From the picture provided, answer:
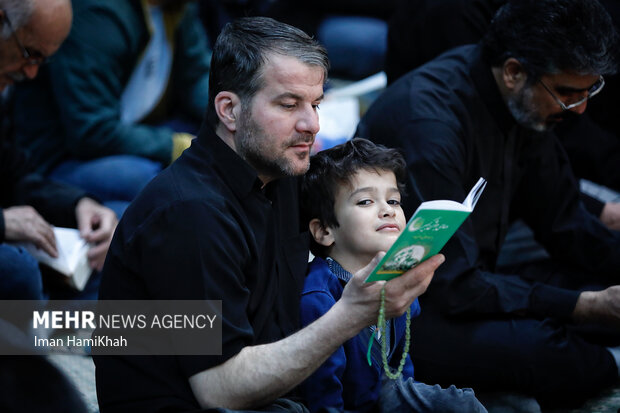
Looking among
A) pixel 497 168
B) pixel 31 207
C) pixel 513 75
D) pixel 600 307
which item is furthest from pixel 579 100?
pixel 31 207

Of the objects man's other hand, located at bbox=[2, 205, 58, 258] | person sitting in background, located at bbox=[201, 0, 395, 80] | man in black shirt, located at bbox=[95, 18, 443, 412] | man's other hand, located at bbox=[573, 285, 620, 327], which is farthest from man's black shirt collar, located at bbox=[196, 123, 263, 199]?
person sitting in background, located at bbox=[201, 0, 395, 80]

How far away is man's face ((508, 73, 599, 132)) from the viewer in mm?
2492

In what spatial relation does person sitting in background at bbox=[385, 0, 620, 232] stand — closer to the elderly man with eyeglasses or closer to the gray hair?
the elderly man with eyeglasses

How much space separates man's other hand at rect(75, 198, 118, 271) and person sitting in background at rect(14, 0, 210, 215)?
0.25 meters

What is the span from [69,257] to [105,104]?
0.91 meters

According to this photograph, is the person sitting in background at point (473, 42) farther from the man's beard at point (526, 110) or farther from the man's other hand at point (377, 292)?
the man's other hand at point (377, 292)

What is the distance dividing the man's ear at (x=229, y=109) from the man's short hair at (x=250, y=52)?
16 mm

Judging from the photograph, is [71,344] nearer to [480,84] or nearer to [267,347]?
[267,347]

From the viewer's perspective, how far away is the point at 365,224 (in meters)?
2.08

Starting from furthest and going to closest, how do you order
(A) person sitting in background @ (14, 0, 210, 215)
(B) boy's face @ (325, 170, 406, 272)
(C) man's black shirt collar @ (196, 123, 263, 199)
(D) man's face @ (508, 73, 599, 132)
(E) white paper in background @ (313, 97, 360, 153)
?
(E) white paper in background @ (313, 97, 360, 153)
(A) person sitting in background @ (14, 0, 210, 215)
(D) man's face @ (508, 73, 599, 132)
(B) boy's face @ (325, 170, 406, 272)
(C) man's black shirt collar @ (196, 123, 263, 199)

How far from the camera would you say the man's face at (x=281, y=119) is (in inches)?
73.5

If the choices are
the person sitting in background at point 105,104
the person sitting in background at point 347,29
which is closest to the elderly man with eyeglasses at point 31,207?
the person sitting in background at point 105,104

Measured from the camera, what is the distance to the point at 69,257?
2.76 m

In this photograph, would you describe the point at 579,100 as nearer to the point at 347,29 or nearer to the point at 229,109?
the point at 229,109
